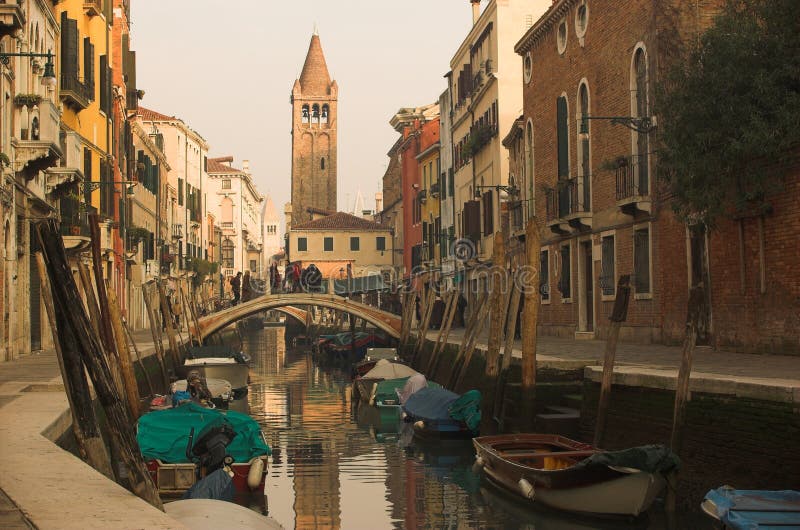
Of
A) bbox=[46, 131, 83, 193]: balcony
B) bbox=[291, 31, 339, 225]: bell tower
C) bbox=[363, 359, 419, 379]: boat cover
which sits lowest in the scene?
bbox=[363, 359, 419, 379]: boat cover

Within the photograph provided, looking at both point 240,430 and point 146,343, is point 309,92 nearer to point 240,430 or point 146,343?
point 146,343

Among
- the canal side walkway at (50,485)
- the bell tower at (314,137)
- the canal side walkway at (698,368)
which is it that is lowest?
the canal side walkway at (50,485)

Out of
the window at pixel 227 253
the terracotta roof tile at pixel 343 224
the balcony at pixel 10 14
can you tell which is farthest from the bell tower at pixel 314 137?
the balcony at pixel 10 14

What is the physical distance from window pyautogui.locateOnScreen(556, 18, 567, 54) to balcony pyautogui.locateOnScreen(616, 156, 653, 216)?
531cm

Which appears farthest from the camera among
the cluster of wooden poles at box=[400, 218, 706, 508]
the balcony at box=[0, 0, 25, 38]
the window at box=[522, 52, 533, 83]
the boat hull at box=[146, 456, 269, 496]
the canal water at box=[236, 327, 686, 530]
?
the window at box=[522, 52, 533, 83]

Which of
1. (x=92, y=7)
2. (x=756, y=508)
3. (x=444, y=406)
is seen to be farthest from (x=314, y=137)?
(x=756, y=508)

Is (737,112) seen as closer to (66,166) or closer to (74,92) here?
(66,166)

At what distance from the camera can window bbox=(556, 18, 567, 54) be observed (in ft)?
85.5

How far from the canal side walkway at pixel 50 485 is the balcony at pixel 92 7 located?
19.4 m

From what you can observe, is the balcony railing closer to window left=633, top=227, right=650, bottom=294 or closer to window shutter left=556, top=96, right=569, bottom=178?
window left=633, top=227, right=650, bottom=294

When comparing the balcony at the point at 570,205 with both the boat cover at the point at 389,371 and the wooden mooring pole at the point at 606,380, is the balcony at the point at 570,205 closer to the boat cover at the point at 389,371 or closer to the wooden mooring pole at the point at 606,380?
the boat cover at the point at 389,371

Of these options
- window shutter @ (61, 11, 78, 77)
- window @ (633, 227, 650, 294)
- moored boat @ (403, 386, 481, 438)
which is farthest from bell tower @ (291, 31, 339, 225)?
moored boat @ (403, 386, 481, 438)

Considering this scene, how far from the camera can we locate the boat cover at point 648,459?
10453 millimetres

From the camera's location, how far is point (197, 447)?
1262 centimetres
